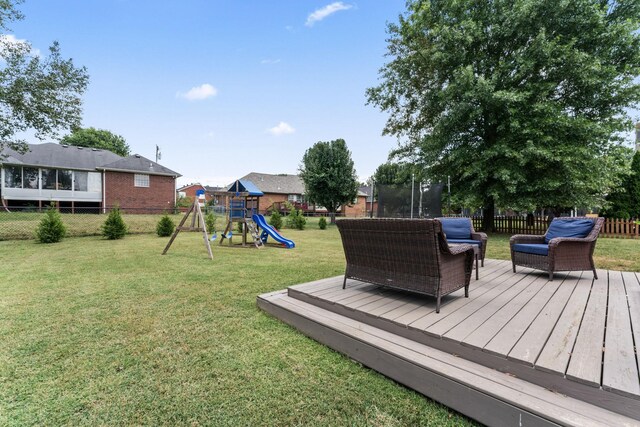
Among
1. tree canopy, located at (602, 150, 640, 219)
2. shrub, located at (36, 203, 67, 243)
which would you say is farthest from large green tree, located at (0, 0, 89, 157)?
tree canopy, located at (602, 150, 640, 219)

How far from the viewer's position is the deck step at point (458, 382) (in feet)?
4.40

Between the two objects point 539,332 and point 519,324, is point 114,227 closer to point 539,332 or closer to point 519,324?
point 519,324

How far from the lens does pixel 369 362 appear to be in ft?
6.93

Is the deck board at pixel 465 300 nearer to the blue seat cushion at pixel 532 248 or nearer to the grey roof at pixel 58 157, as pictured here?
the blue seat cushion at pixel 532 248

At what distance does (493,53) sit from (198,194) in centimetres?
1300

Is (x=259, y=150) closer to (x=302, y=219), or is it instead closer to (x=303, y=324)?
(x=302, y=219)

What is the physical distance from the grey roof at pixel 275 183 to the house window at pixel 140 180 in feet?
40.7

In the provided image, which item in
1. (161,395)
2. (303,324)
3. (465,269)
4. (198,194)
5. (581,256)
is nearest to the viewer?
(161,395)

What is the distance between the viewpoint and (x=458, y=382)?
1612 mm

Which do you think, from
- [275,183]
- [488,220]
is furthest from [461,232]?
[275,183]

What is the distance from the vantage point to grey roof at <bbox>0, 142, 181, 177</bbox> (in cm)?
1758

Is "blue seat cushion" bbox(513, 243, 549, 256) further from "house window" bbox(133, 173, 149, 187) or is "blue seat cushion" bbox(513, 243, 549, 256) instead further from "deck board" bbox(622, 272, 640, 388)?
"house window" bbox(133, 173, 149, 187)

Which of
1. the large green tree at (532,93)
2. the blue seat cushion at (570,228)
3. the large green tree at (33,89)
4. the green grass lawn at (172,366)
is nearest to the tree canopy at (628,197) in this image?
the large green tree at (532,93)

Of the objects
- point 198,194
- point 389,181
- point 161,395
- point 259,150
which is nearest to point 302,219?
point 259,150
